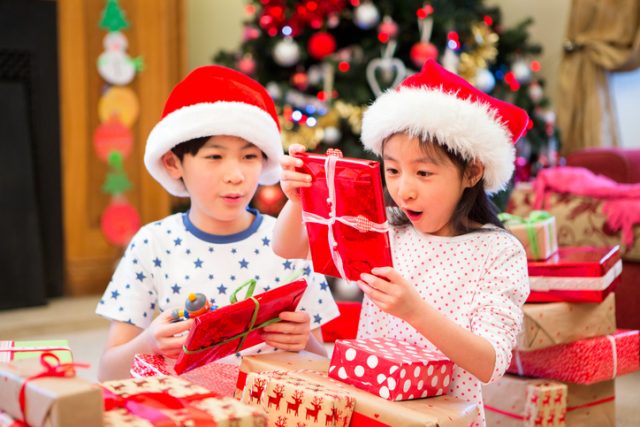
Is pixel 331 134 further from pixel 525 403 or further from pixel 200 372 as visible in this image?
pixel 200 372

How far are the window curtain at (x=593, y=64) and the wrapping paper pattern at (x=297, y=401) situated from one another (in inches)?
140

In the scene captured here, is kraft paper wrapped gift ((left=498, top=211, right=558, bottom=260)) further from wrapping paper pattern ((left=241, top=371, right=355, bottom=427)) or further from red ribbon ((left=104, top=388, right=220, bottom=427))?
red ribbon ((left=104, top=388, right=220, bottom=427))

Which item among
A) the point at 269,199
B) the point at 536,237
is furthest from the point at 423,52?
the point at 536,237

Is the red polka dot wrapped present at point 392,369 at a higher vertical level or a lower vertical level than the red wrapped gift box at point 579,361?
higher

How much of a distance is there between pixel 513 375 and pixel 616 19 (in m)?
2.86

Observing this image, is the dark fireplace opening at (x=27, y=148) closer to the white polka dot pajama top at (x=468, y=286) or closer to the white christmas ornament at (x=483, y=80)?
the white christmas ornament at (x=483, y=80)

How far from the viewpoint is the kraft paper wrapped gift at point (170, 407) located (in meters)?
0.88

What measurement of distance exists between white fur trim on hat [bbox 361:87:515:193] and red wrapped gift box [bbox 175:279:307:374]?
314mm

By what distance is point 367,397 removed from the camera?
1.14m

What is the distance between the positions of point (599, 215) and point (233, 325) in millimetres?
2229

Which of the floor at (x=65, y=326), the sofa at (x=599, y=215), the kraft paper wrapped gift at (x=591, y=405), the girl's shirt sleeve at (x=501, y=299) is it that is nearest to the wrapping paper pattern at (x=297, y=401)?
the girl's shirt sleeve at (x=501, y=299)

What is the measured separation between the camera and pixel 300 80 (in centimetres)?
384

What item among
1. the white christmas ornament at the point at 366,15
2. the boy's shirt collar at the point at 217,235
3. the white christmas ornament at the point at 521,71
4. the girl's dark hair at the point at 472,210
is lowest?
the boy's shirt collar at the point at 217,235

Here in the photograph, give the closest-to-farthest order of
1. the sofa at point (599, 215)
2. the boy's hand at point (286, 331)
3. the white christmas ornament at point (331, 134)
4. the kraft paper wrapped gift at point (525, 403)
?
the boy's hand at point (286, 331) → the kraft paper wrapped gift at point (525, 403) → the sofa at point (599, 215) → the white christmas ornament at point (331, 134)
